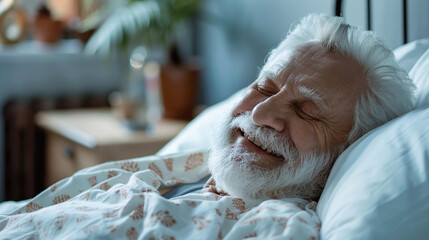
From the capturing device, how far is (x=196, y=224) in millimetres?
851

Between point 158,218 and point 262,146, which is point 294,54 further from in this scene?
point 158,218

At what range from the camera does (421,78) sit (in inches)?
41.6

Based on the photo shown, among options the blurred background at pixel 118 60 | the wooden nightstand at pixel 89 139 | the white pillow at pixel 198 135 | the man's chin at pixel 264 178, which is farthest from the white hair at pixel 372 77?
the wooden nightstand at pixel 89 139

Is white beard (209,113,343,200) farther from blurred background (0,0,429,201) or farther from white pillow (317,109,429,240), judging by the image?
blurred background (0,0,429,201)

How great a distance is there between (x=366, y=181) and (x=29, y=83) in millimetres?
2226

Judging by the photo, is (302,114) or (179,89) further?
(179,89)

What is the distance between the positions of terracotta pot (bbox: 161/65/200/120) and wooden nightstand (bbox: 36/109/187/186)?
6 centimetres

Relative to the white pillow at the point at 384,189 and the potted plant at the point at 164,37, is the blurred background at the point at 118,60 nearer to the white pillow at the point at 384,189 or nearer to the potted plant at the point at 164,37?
the potted plant at the point at 164,37

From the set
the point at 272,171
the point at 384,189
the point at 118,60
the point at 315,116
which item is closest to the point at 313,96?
the point at 315,116

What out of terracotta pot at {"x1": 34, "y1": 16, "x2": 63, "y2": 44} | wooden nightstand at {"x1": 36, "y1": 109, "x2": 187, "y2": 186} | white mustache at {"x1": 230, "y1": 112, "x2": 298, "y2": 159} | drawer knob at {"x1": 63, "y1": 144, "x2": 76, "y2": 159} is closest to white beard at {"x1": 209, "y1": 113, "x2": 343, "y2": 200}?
white mustache at {"x1": 230, "y1": 112, "x2": 298, "y2": 159}

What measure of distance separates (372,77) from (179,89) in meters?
1.42

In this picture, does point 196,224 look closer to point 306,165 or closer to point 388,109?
point 306,165

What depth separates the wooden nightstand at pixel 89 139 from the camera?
2.01 m

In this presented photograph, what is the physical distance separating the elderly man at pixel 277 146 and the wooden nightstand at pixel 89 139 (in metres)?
0.87
